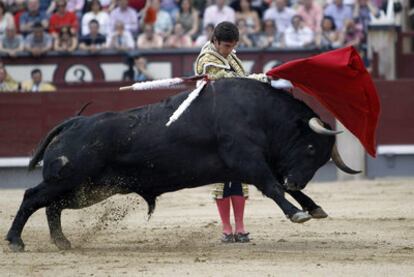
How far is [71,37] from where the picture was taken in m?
13.8

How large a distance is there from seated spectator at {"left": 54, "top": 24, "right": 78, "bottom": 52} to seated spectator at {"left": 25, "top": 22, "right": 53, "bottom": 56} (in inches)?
3.9

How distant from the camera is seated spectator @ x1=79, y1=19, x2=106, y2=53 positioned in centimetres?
1370

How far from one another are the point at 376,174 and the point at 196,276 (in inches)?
276

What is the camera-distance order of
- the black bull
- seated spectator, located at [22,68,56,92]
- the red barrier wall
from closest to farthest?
the black bull → the red barrier wall → seated spectator, located at [22,68,56,92]

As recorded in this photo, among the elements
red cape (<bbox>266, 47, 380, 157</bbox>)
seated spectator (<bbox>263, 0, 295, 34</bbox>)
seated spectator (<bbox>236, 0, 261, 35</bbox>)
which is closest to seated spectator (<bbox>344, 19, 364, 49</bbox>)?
seated spectator (<bbox>263, 0, 295, 34</bbox>)

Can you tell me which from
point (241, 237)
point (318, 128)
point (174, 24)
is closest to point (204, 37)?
point (174, 24)

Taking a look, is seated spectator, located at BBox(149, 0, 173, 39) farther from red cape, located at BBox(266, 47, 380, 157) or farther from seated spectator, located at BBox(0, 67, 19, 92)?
red cape, located at BBox(266, 47, 380, 157)

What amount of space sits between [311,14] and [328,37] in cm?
44

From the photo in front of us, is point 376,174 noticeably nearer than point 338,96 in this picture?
No

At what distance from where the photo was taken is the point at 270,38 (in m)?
13.5

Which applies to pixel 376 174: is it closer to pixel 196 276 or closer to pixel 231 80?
pixel 231 80

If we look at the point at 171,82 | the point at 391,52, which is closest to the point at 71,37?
the point at 391,52

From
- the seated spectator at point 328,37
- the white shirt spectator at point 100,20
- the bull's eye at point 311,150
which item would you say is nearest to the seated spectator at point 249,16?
the seated spectator at point 328,37

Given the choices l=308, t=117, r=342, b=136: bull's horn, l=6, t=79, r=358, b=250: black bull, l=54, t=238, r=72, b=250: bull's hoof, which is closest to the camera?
l=308, t=117, r=342, b=136: bull's horn
